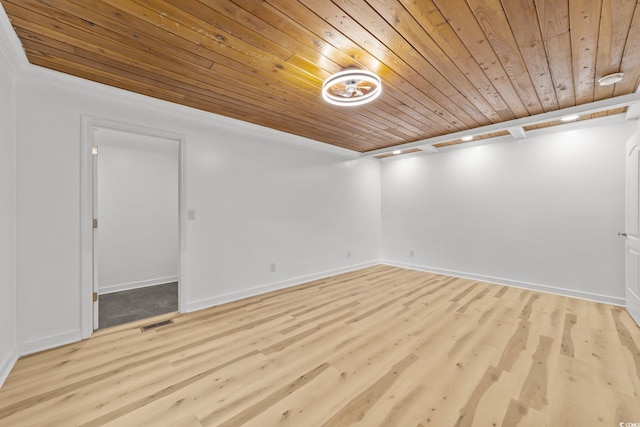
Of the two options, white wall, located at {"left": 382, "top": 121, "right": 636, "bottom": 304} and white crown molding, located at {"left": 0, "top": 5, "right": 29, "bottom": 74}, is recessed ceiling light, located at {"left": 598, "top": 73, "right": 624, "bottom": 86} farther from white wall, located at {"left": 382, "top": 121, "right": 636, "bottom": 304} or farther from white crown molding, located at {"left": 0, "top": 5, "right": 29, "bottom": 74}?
white crown molding, located at {"left": 0, "top": 5, "right": 29, "bottom": 74}

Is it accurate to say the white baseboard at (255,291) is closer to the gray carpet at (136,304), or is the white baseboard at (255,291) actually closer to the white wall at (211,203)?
the white wall at (211,203)

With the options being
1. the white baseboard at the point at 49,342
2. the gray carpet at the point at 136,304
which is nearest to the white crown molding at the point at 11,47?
the white baseboard at the point at 49,342

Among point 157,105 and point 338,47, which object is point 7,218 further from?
point 338,47

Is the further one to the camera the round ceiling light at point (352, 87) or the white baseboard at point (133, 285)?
the white baseboard at point (133, 285)

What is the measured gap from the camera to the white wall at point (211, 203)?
7.73 feet

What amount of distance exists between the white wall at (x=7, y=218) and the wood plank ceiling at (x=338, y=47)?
38 centimetres

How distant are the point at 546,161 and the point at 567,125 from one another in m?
0.54

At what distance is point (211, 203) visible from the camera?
11.5 feet

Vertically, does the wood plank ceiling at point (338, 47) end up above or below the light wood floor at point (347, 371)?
above

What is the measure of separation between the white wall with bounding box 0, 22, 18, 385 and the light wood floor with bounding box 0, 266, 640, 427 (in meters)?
0.22

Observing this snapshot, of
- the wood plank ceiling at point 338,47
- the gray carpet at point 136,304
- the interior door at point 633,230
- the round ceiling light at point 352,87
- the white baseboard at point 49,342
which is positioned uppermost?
the wood plank ceiling at point 338,47

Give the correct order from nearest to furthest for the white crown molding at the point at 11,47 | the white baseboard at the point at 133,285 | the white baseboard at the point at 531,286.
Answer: the white crown molding at the point at 11,47
the white baseboard at the point at 531,286
the white baseboard at the point at 133,285

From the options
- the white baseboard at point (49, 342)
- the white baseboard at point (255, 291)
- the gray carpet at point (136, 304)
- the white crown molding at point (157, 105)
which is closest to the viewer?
the white baseboard at point (49, 342)

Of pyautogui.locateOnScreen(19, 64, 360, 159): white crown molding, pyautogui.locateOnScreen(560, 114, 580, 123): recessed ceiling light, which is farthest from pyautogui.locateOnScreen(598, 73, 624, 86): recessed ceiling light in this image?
pyautogui.locateOnScreen(19, 64, 360, 159): white crown molding
